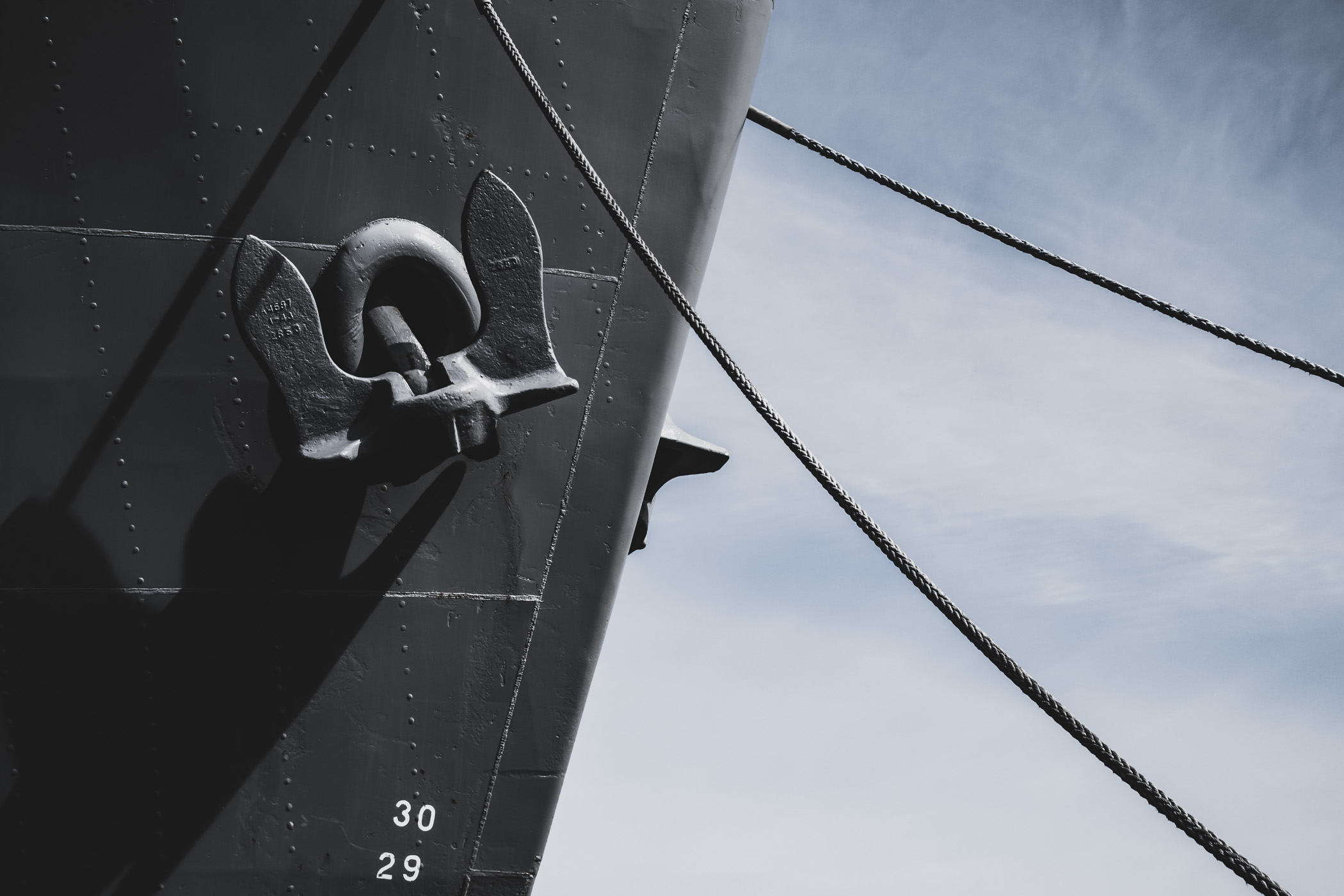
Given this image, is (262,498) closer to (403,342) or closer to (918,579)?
(403,342)

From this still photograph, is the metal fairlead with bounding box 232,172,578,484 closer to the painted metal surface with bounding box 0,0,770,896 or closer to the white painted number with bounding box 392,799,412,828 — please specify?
the painted metal surface with bounding box 0,0,770,896

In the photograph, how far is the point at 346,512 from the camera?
3.18 metres

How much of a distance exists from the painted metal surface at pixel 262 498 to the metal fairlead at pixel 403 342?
0.10 meters

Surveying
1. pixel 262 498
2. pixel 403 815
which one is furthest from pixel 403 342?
pixel 403 815

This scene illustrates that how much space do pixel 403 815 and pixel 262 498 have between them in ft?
3.60

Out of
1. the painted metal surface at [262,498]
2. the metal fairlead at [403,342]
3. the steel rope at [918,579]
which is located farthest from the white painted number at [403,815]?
the steel rope at [918,579]

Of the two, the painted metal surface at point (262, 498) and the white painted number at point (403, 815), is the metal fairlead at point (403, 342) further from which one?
the white painted number at point (403, 815)

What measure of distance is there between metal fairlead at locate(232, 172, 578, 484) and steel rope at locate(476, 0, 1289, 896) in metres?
0.34

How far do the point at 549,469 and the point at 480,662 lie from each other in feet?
2.22

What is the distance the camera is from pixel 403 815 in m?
3.20

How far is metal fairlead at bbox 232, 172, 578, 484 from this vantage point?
2.87 meters

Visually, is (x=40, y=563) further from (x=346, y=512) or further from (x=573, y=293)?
(x=573, y=293)

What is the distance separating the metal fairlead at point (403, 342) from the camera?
9.41 ft

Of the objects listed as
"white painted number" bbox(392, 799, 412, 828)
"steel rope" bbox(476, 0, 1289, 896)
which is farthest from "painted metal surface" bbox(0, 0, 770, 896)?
"steel rope" bbox(476, 0, 1289, 896)
